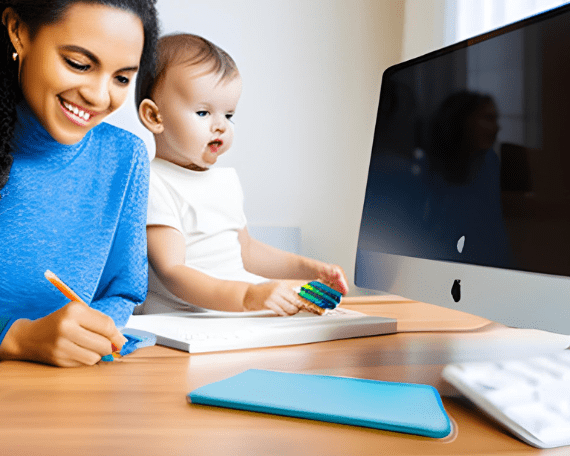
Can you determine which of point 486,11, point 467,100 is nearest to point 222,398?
point 467,100

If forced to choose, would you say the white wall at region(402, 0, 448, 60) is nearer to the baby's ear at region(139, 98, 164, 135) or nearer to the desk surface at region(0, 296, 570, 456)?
the baby's ear at region(139, 98, 164, 135)

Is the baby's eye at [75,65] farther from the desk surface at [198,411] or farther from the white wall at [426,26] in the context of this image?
the white wall at [426,26]

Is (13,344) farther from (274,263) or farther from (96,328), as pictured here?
(274,263)

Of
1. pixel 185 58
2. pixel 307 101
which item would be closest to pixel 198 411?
pixel 185 58

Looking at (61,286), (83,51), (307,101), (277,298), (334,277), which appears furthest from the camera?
(307,101)

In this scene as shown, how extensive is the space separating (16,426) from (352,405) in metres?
0.23

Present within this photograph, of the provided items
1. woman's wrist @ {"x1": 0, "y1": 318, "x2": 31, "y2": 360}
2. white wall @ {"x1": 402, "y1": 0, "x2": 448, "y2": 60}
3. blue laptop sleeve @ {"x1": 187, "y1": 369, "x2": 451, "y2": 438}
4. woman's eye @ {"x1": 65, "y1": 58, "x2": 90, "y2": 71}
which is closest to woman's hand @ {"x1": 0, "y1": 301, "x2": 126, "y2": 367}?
woman's wrist @ {"x1": 0, "y1": 318, "x2": 31, "y2": 360}

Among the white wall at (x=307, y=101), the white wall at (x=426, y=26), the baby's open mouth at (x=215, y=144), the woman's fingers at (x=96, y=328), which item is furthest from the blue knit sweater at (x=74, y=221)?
the white wall at (x=426, y=26)

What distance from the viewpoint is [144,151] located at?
0.84m

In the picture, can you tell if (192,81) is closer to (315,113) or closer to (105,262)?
(105,262)

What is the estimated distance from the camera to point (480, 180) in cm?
68

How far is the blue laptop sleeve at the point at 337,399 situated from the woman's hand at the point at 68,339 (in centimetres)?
16

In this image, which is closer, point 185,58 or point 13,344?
point 13,344

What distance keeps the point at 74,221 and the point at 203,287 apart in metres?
0.21
